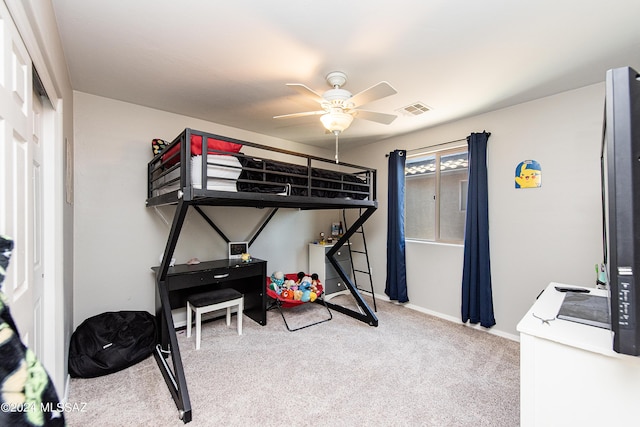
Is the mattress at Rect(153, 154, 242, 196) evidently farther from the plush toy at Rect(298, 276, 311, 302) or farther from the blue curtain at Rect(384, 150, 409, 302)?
the blue curtain at Rect(384, 150, 409, 302)

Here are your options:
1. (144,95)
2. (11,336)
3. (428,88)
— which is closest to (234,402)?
(11,336)

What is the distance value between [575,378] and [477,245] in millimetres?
2098

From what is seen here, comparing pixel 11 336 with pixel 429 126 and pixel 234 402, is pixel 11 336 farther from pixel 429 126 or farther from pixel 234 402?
pixel 429 126

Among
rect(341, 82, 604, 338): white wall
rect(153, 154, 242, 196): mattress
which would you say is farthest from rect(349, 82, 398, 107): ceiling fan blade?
rect(341, 82, 604, 338): white wall

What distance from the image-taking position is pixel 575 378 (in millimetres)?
1019

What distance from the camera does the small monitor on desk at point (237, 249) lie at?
336 centimetres

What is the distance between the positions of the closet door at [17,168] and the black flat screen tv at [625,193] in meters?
1.83

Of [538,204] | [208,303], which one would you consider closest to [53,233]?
[208,303]

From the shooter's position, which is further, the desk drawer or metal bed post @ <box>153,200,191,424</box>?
the desk drawer

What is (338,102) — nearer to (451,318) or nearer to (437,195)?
(437,195)

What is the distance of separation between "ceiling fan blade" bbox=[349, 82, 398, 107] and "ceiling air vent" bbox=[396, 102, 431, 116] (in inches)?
38.6

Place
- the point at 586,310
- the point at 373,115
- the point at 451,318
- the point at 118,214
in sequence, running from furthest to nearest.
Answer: the point at 451,318
the point at 118,214
the point at 373,115
the point at 586,310

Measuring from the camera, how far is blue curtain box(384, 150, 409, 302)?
3697 millimetres

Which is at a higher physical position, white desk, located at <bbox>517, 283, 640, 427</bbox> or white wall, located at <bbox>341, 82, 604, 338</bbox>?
white wall, located at <bbox>341, 82, 604, 338</bbox>
